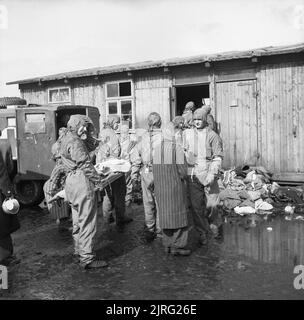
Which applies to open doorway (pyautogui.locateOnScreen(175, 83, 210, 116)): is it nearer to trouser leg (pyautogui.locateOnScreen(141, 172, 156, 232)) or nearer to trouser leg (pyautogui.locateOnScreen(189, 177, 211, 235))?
trouser leg (pyautogui.locateOnScreen(141, 172, 156, 232))

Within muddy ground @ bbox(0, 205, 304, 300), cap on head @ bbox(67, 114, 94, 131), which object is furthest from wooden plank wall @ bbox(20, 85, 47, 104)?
cap on head @ bbox(67, 114, 94, 131)

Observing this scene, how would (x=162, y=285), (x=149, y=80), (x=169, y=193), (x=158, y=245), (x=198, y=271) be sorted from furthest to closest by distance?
(x=149, y=80) → (x=158, y=245) → (x=169, y=193) → (x=198, y=271) → (x=162, y=285)

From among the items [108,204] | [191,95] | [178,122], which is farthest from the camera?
[191,95]

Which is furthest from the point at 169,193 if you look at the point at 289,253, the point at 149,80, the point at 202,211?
the point at 149,80

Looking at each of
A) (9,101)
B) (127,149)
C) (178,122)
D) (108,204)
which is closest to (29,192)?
(127,149)

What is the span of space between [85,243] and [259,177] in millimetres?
6063

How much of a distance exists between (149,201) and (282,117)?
19.1 ft

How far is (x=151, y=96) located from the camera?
1259cm

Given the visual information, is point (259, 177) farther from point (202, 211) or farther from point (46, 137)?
point (46, 137)

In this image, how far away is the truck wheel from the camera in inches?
392

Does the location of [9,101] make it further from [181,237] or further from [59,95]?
[181,237]

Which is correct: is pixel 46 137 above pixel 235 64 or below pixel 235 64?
below

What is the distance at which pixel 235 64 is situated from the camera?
1120 cm

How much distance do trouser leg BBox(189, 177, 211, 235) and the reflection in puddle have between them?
0.43 meters
